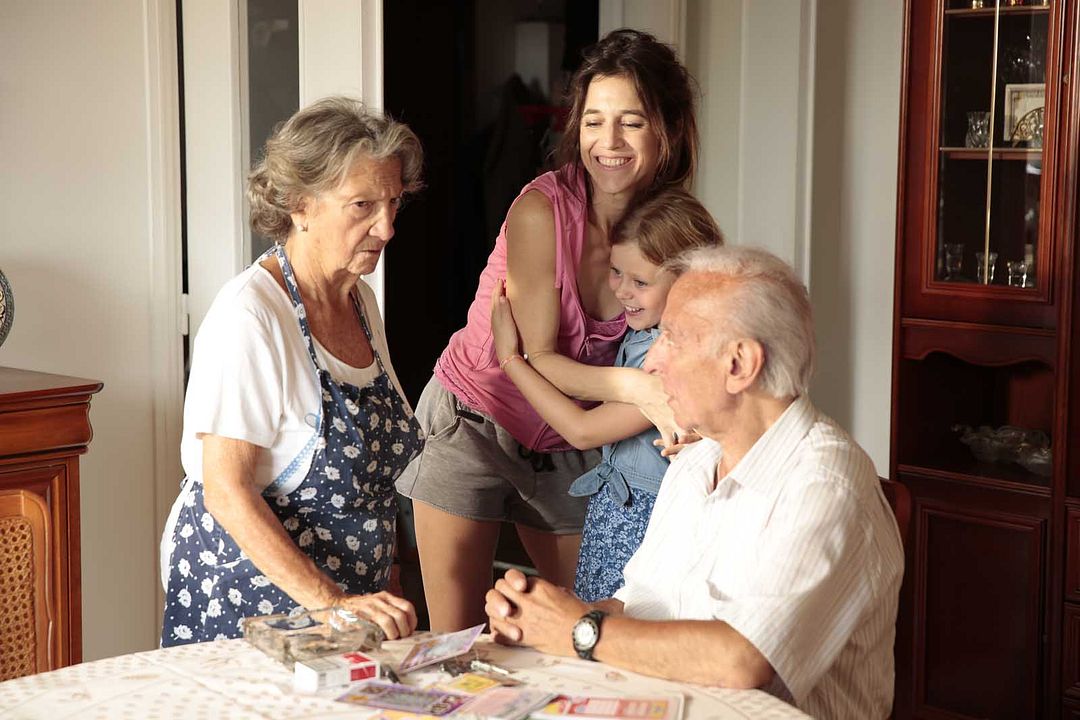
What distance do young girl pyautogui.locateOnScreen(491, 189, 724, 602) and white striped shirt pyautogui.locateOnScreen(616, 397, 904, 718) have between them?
0.38m

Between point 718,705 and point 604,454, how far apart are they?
88 cm

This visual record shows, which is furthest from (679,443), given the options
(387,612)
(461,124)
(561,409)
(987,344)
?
(461,124)

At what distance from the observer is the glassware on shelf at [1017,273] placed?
3227mm

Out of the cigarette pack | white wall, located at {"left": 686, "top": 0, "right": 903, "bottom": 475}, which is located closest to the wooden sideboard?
the cigarette pack

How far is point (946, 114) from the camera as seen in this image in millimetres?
3328

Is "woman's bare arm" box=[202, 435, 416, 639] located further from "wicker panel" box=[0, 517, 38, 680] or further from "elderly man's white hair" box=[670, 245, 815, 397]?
"wicker panel" box=[0, 517, 38, 680]

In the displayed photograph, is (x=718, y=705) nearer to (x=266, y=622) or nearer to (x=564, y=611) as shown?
(x=564, y=611)

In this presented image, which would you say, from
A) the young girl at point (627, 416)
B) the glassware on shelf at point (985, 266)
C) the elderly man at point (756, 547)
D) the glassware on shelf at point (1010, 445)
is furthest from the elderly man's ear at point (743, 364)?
the glassware on shelf at point (1010, 445)

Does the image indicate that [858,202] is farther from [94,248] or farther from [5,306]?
[5,306]

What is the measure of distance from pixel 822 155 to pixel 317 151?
8.03ft

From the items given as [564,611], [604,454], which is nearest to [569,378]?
[604,454]

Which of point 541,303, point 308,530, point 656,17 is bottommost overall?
point 308,530

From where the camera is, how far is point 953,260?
11.0ft

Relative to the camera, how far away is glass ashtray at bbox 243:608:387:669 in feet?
5.52
